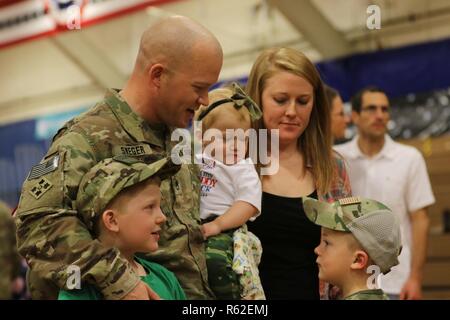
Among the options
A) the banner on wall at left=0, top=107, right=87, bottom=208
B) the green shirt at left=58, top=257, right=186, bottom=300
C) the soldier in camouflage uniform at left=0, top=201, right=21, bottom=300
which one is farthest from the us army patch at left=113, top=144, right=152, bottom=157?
the soldier in camouflage uniform at left=0, top=201, right=21, bottom=300

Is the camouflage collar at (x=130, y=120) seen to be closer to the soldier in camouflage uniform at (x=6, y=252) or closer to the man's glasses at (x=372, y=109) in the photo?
the man's glasses at (x=372, y=109)

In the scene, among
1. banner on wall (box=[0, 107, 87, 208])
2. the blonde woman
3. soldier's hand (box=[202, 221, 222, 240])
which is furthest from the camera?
banner on wall (box=[0, 107, 87, 208])

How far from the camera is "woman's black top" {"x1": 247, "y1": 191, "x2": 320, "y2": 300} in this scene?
6.01 ft

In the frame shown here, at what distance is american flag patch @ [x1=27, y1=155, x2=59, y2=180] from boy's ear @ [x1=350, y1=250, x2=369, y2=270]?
0.67m

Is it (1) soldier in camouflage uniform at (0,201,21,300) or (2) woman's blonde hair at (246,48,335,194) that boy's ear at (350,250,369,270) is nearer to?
(2) woman's blonde hair at (246,48,335,194)

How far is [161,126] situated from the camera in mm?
1666

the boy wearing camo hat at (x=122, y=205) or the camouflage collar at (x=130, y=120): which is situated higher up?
the camouflage collar at (x=130, y=120)

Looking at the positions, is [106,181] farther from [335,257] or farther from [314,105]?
[314,105]

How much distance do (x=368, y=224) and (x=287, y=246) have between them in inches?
10.7

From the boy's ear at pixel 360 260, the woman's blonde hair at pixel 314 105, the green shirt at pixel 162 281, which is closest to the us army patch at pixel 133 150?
the green shirt at pixel 162 281

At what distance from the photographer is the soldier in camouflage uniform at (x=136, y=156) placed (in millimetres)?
1412

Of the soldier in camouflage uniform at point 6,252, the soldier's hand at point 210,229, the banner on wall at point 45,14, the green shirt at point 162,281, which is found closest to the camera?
the green shirt at point 162,281

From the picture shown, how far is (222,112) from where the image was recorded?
187 cm

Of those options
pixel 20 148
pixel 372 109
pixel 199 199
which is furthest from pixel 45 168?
pixel 20 148
